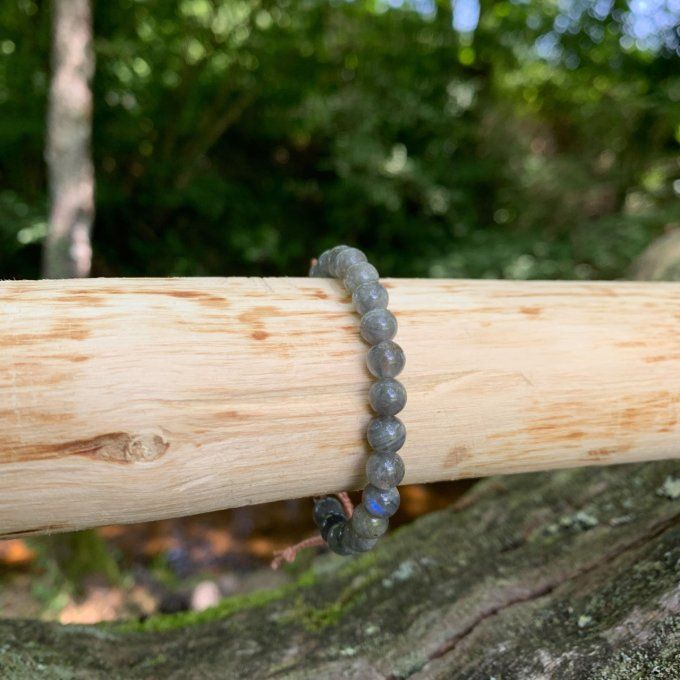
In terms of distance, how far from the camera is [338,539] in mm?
1070

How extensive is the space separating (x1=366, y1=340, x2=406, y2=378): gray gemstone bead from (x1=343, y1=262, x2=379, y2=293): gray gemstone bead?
13cm

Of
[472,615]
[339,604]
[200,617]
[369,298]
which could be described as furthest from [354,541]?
[200,617]

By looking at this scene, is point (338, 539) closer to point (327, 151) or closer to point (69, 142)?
point (69, 142)

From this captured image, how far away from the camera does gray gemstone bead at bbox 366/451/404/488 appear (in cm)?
97

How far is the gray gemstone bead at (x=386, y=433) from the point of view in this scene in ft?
3.12

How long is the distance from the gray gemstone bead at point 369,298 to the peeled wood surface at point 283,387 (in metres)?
0.03

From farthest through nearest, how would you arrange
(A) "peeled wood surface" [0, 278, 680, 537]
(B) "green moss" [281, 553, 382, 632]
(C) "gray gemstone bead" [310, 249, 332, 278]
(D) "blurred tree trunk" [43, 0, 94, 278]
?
(D) "blurred tree trunk" [43, 0, 94, 278] < (B) "green moss" [281, 553, 382, 632] < (C) "gray gemstone bead" [310, 249, 332, 278] < (A) "peeled wood surface" [0, 278, 680, 537]

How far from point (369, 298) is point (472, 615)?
2.60ft

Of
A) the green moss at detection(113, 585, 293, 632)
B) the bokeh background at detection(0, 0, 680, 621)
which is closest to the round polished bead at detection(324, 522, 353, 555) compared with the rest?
the green moss at detection(113, 585, 293, 632)

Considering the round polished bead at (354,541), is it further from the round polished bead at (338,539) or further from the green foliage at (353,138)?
the green foliage at (353,138)

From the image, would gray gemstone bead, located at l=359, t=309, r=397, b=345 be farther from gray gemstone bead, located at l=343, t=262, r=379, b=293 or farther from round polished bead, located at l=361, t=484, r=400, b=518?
round polished bead, located at l=361, t=484, r=400, b=518

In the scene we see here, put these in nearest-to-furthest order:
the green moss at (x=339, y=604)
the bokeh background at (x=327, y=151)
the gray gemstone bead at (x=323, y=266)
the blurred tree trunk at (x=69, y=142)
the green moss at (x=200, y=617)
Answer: the gray gemstone bead at (x=323, y=266)
the green moss at (x=339, y=604)
the green moss at (x=200, y=617)
the blurred tree trunk at (x=69, y=142)
the bokeh background at (x=327, y=151)

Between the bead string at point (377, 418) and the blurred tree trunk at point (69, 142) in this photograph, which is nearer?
the bead string at point (377, 418)

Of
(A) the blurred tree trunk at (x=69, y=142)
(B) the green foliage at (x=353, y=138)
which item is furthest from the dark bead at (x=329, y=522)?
(B) the green foliage at (x=353, y=138)
